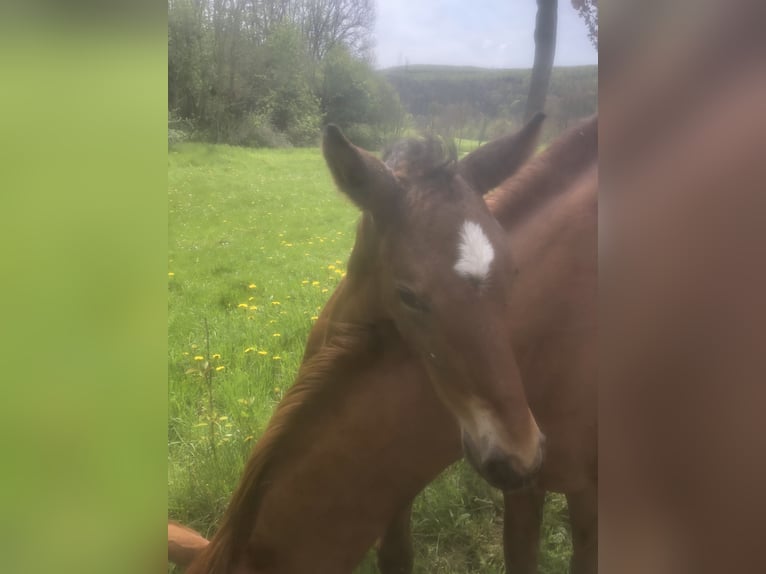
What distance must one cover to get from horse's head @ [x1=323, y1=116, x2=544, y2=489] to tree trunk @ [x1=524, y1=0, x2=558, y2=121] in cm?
7

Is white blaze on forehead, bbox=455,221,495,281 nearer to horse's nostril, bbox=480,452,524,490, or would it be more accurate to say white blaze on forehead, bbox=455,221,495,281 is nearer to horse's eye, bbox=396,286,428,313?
horse's eye, bbox=396,286,428,313

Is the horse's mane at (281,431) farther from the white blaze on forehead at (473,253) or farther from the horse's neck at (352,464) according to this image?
the white blaze on forehead at (473,253)

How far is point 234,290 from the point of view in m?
0.95

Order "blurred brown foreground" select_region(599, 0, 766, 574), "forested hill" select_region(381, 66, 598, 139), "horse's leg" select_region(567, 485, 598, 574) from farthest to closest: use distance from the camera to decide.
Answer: "horse's leg" select_region(567, 485, 598, 574) < "forested hill" select_region(381, 66, 598, 139) < "blurred brown foreground" select_region(599, 0, 766, 574)

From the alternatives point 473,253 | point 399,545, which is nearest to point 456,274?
point 473,253

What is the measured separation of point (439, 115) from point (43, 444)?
2.31 ft

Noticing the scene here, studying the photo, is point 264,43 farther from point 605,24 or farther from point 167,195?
point 605,24

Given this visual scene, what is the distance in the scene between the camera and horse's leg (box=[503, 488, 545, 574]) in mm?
1104

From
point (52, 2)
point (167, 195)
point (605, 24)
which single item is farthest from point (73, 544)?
point (605, 24)

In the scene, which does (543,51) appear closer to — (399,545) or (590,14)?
(590,14)

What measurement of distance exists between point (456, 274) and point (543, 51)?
40 centimetres

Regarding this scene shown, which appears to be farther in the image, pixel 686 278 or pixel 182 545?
pixel 182 545

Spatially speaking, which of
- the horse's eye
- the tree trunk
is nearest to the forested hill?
the tree trunk

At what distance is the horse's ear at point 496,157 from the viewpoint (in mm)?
896
